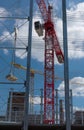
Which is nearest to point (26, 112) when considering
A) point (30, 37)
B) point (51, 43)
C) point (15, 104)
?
point (30, 37)

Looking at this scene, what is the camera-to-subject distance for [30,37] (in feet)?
45.1

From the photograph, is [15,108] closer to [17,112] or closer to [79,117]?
[17,112]

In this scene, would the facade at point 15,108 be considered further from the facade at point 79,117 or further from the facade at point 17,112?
the facade at point 79,117

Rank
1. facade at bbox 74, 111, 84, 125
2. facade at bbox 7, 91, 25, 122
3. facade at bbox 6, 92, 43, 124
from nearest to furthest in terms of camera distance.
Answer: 1. facade at bbox 74, 111, 84, 125
2. facade at bbox 6, 92, 43, 124
3. facade at bbox 7, 91, 25, 122

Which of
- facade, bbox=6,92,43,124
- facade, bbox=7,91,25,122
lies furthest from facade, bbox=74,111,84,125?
facade, bbox=7,91,25,122

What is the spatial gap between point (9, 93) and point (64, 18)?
420 inches

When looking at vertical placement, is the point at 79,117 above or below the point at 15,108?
below

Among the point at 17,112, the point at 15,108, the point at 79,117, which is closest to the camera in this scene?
the point at 79,117

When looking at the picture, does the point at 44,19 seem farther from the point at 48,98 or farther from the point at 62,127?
the point at 62,127

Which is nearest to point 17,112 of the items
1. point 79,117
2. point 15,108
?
point 15,108

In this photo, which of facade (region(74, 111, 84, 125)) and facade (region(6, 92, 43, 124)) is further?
facade (region(6, 92, 43, 124))

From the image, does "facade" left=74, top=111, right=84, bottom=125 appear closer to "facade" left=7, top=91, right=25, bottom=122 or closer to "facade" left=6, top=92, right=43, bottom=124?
"facade" left=6, top=92, right=43, bottom=124

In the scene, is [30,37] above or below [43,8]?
below

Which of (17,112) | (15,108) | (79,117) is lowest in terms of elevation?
(79,117)
